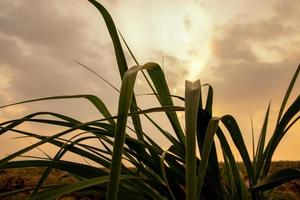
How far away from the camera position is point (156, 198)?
121 centimetres

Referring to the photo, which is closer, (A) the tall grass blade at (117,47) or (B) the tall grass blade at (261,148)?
(A) the tall grass blade at (117,47)

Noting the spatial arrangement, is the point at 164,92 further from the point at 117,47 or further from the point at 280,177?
the point at 280,177

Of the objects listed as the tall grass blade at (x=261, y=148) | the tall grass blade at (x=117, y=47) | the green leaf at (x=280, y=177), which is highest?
the tall grass blade at (x=117, y=47)

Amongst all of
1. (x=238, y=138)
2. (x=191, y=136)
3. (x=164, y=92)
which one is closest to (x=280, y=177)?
(x=238, y=138)

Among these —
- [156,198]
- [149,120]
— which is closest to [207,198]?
[156,198]

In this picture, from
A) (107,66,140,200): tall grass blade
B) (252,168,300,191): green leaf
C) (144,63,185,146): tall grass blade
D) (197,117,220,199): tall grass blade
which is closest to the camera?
(107,66,140,200): tall grass blade

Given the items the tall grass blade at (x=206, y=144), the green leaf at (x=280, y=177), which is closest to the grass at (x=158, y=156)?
the green leaf at (x=280, y=177)

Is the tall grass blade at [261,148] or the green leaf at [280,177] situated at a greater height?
the tall grass blade at [261,148]

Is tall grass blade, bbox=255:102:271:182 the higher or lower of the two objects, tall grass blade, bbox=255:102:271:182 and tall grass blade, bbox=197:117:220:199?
the higher

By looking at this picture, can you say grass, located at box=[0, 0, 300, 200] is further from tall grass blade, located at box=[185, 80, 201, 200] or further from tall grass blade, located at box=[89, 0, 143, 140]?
Result: tall grass blade, located at box=[185, 80, 201, 200]

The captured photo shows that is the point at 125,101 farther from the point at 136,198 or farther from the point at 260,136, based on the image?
the point at 260,136

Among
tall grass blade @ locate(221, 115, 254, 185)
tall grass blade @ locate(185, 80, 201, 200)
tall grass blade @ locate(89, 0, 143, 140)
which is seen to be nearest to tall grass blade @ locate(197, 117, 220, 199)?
tall grass blade @ locate(185, 80, 201, 200)

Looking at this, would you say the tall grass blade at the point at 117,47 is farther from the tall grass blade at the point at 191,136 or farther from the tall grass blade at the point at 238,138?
the tall grass blade at the point at 191,136

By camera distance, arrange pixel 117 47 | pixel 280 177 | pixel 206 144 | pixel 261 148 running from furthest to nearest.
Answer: pixel 261 148 → pixel 117 47 → pixel 280 177 → pixel 206 144
